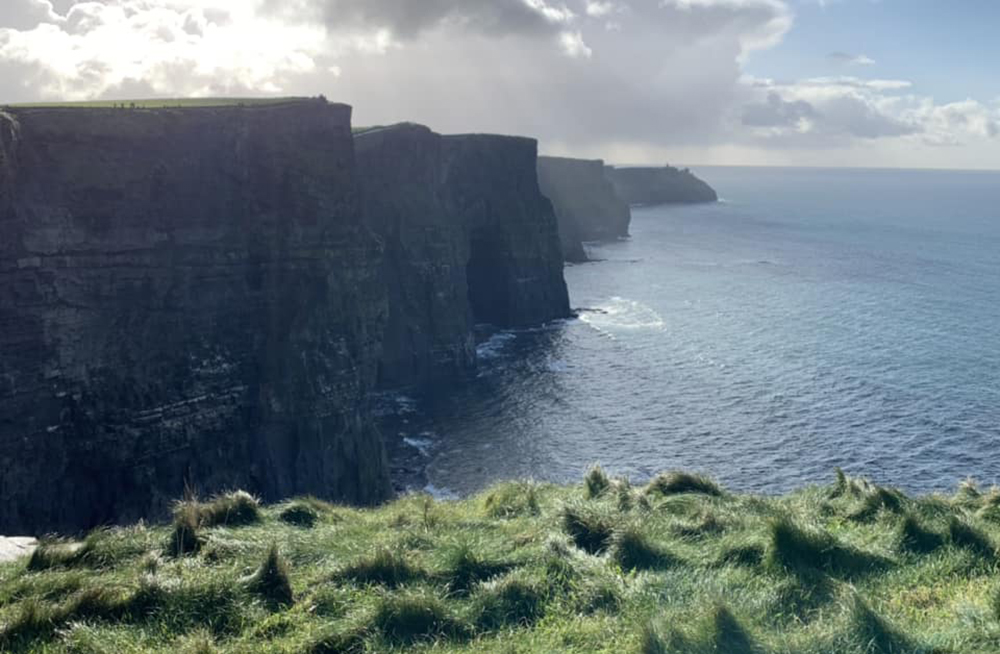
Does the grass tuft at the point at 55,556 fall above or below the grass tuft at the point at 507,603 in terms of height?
above

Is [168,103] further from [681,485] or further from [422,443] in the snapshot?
[681,485]

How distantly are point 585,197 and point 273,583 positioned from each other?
169197mm

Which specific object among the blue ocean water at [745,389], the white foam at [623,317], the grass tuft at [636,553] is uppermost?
the grass tuft at [636,553]

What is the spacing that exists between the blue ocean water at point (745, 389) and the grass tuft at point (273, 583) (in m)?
38.4

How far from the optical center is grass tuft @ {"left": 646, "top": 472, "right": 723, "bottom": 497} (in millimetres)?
17594

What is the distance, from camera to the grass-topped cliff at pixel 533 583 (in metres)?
9.88

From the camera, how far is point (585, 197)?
578 ft

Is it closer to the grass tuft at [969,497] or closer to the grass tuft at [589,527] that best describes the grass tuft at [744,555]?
the grass tuft at [589,527]

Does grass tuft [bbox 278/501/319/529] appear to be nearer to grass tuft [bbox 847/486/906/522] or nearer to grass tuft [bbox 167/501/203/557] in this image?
grass tuft [bbox 167/501/203/557]

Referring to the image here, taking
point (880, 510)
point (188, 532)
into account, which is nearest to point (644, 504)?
point (880, 510)

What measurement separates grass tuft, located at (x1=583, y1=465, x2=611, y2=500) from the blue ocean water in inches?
1248

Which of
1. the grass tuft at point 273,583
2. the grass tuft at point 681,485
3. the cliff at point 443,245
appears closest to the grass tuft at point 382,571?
the grass tuft at point 273,583

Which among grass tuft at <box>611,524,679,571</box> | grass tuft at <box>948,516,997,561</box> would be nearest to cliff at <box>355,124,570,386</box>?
grass tuft at <box>611,524,679,571</box>

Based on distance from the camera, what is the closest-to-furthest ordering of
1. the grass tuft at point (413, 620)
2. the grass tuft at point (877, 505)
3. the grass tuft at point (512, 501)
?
the grass tuft at point (413, 620)
the grass tuft at point (877, 505)
the grass tuft at point (512, 501)
